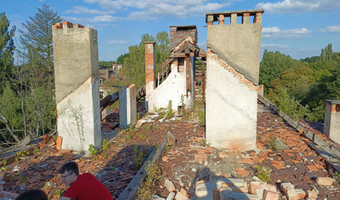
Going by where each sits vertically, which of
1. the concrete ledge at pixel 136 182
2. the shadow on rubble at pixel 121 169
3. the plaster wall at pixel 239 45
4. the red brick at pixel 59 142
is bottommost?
the shadow on rubble at pixel 121 169

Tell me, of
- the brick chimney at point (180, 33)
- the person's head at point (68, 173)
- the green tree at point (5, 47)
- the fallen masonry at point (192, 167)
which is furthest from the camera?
the green tree at point (5, 47)

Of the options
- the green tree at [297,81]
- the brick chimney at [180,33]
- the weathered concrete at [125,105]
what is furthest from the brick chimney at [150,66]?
the green tree at [297,81]

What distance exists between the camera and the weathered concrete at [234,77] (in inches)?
243

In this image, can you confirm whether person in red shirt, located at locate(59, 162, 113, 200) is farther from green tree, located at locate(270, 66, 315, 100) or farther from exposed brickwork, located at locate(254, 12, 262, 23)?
green tree, located at locate(270, 66, 315, 100)

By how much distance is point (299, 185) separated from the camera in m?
4.69

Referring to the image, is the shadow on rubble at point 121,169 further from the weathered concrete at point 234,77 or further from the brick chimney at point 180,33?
the brick chimney at point 180,33

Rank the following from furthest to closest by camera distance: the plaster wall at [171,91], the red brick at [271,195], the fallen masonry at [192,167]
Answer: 1. the plaster wall at [171,91]
2. the fallen masonry at [192,167]
3. the red brick at [271,195]

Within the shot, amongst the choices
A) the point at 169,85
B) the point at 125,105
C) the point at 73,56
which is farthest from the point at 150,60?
the point at 73,56

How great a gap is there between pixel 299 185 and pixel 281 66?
43129mm

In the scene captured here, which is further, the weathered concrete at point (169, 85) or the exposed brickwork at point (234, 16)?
the weathered concrete at point (169, 85)

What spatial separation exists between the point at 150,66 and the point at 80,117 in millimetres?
5867

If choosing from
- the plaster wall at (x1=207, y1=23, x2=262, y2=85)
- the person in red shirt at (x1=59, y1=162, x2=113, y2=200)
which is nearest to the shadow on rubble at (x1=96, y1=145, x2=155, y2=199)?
the person in red shirt at (x1=59, y1=162, x2=113, y2=200)

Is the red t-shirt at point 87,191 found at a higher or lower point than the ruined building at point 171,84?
lower

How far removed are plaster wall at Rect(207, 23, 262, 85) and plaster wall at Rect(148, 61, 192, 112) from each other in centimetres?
514
